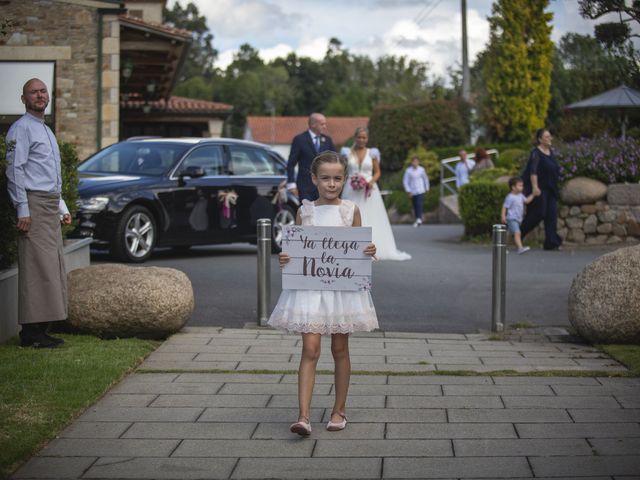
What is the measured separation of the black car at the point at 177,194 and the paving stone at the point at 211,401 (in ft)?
25.3

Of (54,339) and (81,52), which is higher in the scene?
(81,52)

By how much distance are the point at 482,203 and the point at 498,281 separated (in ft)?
32.9

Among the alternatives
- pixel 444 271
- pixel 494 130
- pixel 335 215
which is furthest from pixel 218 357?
pixel 494 130

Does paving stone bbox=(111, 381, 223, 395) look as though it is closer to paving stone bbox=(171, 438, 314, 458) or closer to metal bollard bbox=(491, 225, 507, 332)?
paving stone bbox=(171, 438, 314, 458)

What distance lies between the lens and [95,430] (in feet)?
18.2

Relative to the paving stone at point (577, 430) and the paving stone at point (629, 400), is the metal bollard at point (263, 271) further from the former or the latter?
the paving stone at point (577, 430)

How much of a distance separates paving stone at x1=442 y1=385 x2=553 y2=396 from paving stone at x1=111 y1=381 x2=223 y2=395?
147 centimetres

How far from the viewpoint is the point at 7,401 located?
19.6 ft

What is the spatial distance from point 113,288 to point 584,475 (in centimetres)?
457

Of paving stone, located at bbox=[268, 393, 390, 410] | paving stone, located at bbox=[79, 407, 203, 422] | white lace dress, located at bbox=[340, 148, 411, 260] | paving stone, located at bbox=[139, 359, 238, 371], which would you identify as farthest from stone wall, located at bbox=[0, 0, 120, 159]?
paving stone, located at bbox=[79, 407, 203, 422]

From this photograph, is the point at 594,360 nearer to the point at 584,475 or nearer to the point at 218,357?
the point at 218,357

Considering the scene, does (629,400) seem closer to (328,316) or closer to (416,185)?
(328,316)

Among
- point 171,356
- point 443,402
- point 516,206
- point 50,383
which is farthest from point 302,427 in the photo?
point 516,206

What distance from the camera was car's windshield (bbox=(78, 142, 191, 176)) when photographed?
15148 millimetres
